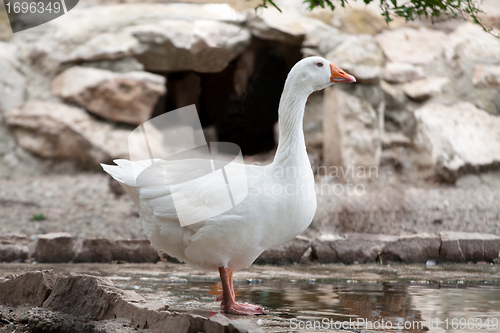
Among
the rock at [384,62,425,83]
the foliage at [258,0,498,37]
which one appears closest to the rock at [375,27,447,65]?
the rock at [384,62,425,83]

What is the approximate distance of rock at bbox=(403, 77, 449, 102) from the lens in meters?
9.43

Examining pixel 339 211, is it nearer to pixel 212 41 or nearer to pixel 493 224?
pixel 493 224

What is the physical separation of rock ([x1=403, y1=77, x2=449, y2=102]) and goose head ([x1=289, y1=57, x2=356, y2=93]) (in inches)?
245

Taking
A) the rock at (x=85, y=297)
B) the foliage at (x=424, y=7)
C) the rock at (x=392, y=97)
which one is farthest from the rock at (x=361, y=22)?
the rock at (x=85, y=297)

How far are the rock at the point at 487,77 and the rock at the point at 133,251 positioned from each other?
752 centimetres

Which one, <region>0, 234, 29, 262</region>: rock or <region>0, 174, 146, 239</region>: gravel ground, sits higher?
<region>0, 234, 29, 262</region>: rock

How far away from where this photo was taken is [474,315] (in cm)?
314

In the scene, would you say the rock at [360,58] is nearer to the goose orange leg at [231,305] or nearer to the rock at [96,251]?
the rock at [96,251]

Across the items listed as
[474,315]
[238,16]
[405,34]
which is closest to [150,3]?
[238,16]

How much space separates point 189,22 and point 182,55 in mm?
703

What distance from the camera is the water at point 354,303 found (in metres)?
2.93

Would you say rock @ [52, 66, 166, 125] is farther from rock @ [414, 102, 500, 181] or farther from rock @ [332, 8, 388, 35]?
rock @ [414, 102, 500, 181]

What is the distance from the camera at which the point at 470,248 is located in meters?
5.21

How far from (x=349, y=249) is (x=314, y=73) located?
95.1 inches
